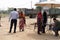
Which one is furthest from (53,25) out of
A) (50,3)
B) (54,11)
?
(54,11)

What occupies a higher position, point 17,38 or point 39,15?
point 39,15

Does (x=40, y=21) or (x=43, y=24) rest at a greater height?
(x=40, y=21)

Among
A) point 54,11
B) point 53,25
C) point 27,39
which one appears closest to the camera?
point 27,39

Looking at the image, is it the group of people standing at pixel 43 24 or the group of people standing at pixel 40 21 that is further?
the group of people standing at pixel 40 21

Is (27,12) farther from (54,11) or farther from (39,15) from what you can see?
(39,15)

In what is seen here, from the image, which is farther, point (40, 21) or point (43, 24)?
point (43, 24)

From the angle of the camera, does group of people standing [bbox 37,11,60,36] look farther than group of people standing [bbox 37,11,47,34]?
No

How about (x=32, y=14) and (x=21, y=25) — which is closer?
(x=21, y=25)

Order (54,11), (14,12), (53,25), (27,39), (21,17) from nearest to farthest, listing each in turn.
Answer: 1. (27,39)
2. (53,25)
3. (14,12)
4. (21,17)
5. (54,11)

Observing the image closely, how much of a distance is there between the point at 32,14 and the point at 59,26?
3472 centimetres

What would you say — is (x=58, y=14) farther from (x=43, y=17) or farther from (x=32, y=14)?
(x=43, y=17)

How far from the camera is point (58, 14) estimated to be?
49250 mm

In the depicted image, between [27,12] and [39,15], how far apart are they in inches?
1387

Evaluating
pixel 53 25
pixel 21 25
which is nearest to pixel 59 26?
pixel 53 25
